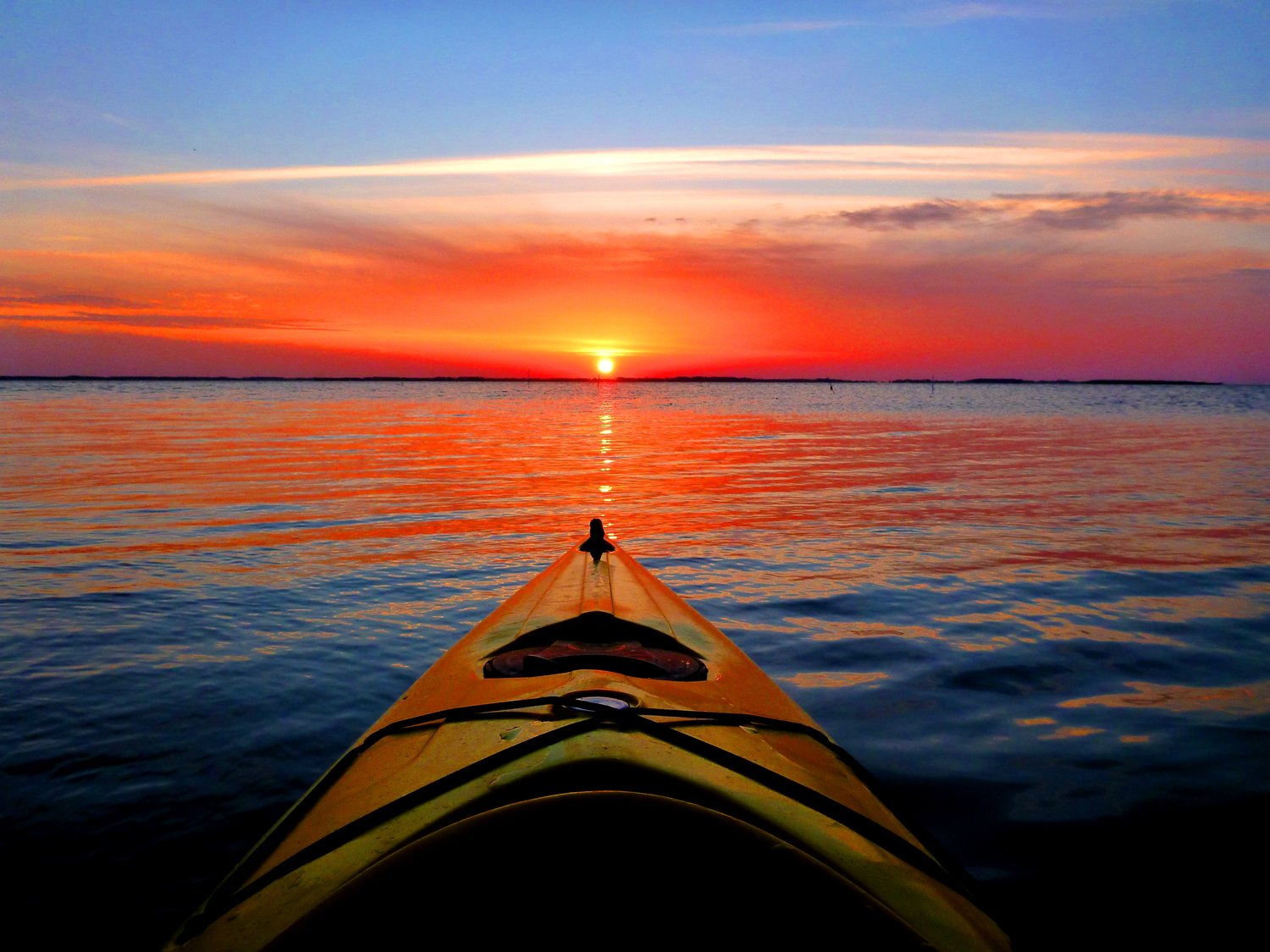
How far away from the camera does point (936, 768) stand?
4473mm

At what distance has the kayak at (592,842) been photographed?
5.61ft

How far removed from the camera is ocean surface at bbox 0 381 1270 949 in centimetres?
363

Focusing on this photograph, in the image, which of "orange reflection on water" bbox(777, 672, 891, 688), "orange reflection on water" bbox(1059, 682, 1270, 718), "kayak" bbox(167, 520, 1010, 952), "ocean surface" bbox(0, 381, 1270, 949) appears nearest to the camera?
"kayak" bbox(167, 520, 1010, 952)

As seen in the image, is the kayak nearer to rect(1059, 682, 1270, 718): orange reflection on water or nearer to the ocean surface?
the ocean surface

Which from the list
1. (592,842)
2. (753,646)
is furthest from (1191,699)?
(592,842)

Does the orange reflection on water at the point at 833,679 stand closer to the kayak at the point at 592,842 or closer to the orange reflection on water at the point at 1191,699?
the orange reflection on water at the point at 1191,699

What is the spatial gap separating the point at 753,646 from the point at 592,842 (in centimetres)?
498

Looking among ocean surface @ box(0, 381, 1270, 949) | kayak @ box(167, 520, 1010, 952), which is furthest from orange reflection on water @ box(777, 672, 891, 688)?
kayak @ box(167, 520, 1010, 952)

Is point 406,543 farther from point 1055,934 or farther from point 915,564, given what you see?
point 1055,934

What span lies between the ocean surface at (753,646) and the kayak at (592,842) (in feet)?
4.65

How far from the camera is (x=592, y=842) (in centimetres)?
173

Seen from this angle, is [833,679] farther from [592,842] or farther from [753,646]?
[592,842]

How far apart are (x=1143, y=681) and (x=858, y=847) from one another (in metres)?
4.59

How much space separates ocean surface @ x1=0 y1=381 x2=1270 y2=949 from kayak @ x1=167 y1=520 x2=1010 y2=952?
1.42m
